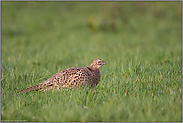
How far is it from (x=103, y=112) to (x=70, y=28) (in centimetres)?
1030

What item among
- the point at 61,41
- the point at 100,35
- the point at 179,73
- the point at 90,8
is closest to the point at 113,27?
the point at 100,35

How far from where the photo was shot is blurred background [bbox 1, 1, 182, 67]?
25.6 feet

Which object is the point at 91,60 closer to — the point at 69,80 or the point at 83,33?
the point at 69,80

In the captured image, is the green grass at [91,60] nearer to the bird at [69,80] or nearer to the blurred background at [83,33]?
the blurred background at [83,33]

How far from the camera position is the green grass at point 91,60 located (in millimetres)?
3451

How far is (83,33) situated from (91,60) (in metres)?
5.06

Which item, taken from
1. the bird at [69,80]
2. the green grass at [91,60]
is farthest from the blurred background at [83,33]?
the bird at [69,80]

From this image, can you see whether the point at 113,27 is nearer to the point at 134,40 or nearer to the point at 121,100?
the point at 134,40

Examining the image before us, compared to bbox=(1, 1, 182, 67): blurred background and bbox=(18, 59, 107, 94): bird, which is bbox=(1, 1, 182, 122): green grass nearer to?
bbox=(1, 1, 182, 67): blurred background

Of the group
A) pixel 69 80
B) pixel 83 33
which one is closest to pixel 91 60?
pixel 69 80

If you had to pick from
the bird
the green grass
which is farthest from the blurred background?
the bird

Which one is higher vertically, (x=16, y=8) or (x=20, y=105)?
(x=16, y=8)

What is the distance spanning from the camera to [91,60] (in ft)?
24.3

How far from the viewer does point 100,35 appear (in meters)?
11.8
